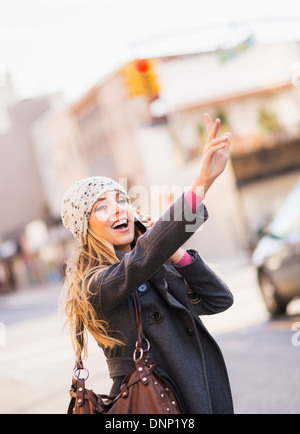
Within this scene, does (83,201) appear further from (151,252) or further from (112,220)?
(151,252)

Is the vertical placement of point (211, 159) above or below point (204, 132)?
below

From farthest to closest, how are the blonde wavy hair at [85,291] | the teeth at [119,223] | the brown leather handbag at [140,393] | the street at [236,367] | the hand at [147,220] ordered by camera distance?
1. the street at [236,367]
2. the hand at [147,220]
3. the teeth at [119,223]
4. the blonde wavy hair at [85,291]
5. the brown leather handbag at [140,393]

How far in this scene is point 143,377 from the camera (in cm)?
250

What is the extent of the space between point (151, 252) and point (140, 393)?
496 mm

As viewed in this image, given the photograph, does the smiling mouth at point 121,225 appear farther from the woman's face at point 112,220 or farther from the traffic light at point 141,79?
the traffic light at point 141,79

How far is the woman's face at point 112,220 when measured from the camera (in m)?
2.75

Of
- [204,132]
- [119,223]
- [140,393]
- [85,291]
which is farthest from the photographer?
[204,132]

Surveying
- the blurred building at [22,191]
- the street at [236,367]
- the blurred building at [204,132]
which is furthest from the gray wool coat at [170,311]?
the blurred building at [22,191]

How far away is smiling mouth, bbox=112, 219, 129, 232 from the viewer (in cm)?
275

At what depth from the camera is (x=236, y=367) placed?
7.73m

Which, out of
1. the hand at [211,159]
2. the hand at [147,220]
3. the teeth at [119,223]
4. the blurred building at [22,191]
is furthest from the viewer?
the blurred building at [22,191]

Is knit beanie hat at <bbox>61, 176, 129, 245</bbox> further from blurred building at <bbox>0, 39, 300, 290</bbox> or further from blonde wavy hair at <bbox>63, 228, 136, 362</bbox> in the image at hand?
blurred building at <bbox>0, 39, 300, 290</bbox>

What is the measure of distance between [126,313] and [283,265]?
7360mm

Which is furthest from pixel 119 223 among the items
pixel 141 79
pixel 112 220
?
pixel 141 79
